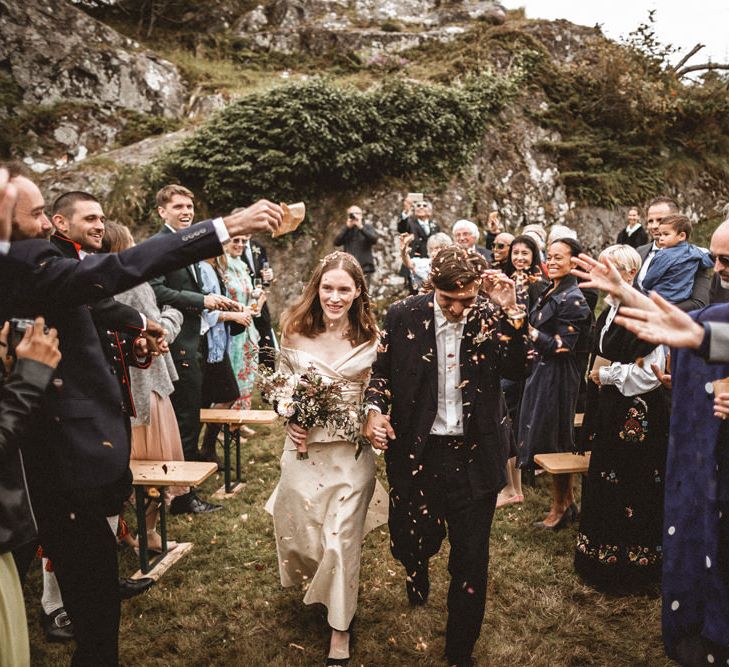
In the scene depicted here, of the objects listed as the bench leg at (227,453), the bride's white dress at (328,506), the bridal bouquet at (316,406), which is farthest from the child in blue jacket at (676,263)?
the bench leg at (227,453)

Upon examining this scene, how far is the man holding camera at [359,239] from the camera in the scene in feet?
37.6

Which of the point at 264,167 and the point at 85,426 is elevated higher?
the point at 264,167

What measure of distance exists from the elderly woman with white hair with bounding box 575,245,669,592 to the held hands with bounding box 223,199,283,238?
2.65 metres

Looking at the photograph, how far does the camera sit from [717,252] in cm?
256

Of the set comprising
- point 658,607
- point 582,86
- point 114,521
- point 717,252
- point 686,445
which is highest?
point 582,86

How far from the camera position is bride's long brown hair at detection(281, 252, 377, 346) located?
12.5 ft

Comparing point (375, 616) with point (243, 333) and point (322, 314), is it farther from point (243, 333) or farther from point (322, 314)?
point (243, 333)

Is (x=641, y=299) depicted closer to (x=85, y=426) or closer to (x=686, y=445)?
(x=686, y=445)

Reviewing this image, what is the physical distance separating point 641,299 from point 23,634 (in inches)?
103

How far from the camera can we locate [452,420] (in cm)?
337

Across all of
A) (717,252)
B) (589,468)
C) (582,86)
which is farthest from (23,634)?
(582,86)

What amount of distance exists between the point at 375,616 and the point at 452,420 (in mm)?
1638

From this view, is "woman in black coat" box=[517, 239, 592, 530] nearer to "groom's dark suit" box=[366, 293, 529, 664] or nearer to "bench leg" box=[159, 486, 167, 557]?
"groom's dark suit" box=[366, 293, 529, 664]

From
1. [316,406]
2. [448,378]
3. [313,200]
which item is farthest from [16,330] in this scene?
[313,200]
